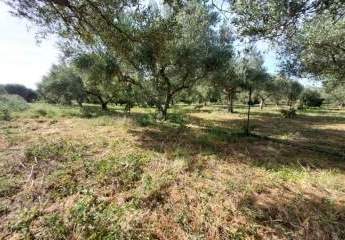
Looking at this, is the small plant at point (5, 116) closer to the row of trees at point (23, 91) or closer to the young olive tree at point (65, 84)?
the young olive tree at point (65, 84)

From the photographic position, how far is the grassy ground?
5016mm

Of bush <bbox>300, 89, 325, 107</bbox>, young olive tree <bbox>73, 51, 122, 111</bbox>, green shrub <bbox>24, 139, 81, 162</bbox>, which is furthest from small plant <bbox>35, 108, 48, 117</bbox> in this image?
bush <bbox>300, 89, 325, 107</bbox>

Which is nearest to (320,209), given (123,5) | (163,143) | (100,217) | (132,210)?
(132,210)

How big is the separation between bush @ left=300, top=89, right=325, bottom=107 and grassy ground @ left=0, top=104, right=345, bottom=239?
210 ft

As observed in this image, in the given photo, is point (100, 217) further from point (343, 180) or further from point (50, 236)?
point (343, 180)

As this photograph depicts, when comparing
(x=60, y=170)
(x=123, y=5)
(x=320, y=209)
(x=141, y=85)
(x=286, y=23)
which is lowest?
(x=320, y=209)

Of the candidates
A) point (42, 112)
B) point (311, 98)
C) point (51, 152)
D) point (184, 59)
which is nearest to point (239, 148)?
point (51, 152)

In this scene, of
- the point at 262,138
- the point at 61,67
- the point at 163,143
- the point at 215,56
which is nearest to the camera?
the point at 163,143

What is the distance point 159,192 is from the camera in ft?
20.6

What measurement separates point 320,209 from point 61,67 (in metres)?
33.8

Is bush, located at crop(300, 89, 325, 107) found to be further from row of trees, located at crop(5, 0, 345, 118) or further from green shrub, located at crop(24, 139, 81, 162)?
green shrub, located at crop(24, 139, 81, 162)

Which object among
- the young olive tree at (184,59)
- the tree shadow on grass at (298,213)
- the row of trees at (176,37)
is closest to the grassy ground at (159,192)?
the tree shadow on grass at (298,213)

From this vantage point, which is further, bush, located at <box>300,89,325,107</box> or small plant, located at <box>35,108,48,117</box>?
bush, located at <box>300,89,325,107</box>

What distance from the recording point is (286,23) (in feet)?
25.7
